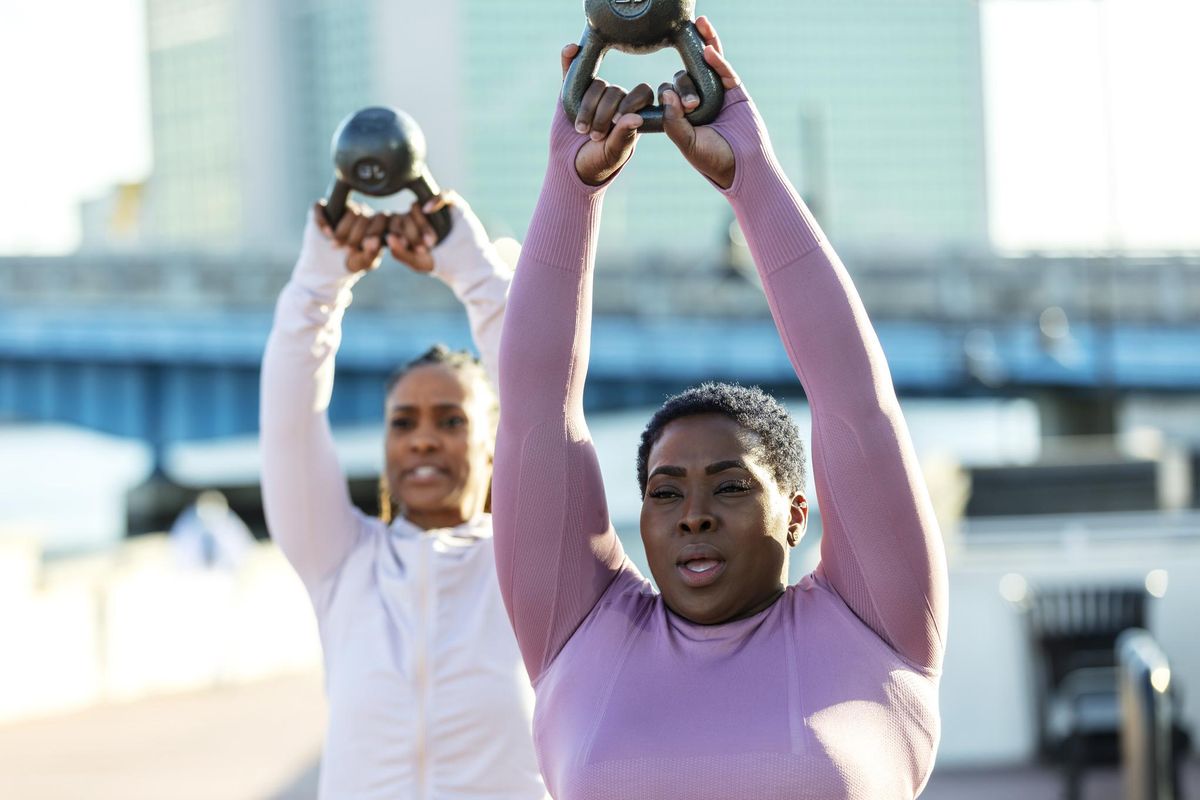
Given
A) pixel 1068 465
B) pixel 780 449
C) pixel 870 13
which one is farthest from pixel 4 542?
pixel 870 13

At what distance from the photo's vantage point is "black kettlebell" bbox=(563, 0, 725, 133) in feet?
6.50

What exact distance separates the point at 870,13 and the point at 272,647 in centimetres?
10976

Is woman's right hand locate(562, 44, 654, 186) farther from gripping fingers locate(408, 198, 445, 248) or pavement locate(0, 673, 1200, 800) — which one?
pavement locate(0, 673, 1200, 800)

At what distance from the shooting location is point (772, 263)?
6.49 ft

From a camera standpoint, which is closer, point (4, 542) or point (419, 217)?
point (419, 217)

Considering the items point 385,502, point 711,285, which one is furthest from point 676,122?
point 711,285

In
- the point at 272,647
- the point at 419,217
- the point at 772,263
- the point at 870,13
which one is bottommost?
the point at 272,647

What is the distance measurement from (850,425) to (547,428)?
41cm

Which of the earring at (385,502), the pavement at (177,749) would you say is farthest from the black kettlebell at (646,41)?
the pavement at (177,749)

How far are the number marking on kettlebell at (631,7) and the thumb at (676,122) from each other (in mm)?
101

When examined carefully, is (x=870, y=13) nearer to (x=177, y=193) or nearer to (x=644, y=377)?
(x=177, y=193)

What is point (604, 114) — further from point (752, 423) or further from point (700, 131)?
point (752, 423)

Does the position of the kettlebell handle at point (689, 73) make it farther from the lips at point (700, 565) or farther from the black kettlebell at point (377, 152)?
the black kettlebell at point (377, 152)

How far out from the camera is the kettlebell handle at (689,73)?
6.58ft
